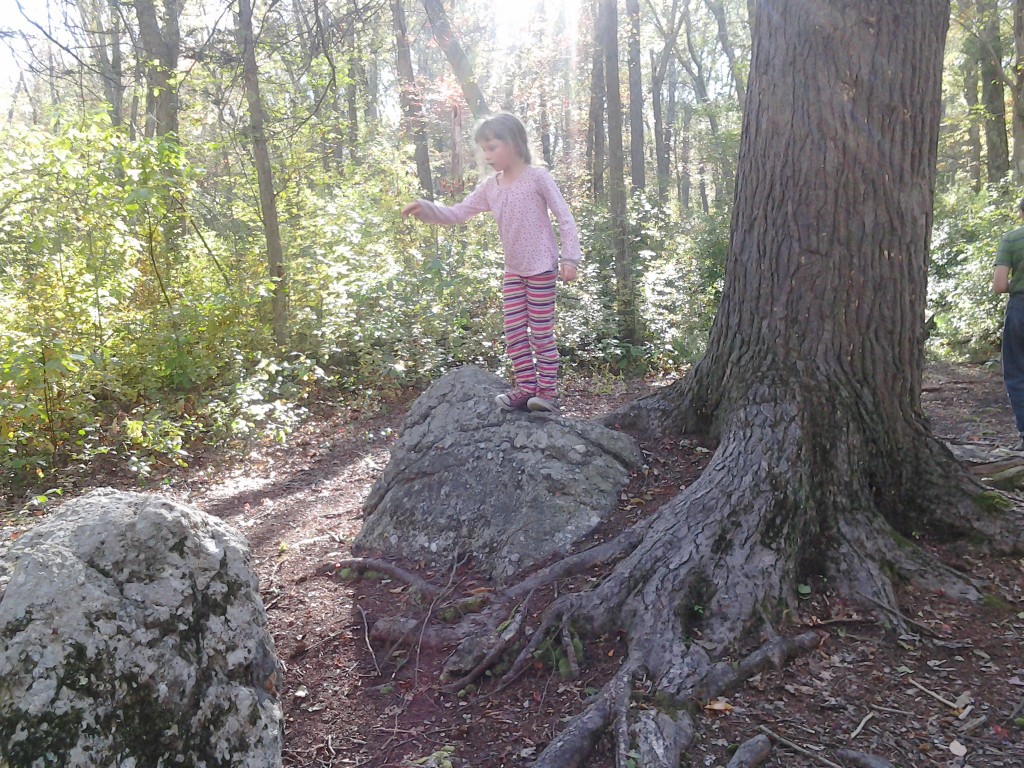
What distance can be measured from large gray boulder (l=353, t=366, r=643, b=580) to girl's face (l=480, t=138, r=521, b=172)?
1515 millimetres

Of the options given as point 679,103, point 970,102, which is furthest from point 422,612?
point 679,103

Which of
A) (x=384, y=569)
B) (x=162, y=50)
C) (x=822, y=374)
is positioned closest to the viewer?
(x=822, y=374)

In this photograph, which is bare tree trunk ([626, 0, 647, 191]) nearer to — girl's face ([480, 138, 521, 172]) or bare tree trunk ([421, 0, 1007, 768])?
girl's face ([480, 138, 521, 172])

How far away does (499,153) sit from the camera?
4.19 meters

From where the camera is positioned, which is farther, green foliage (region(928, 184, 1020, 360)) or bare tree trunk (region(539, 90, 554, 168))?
bare tree trunk (region(539, 90, 554, 168))

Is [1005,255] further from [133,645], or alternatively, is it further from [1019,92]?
[1019,92]

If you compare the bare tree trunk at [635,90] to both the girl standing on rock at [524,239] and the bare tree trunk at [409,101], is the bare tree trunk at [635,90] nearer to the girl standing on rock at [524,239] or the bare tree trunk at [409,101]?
the bare tree trunk at [409,101]

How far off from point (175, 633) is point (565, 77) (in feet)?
114

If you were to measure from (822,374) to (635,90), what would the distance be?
680 inches

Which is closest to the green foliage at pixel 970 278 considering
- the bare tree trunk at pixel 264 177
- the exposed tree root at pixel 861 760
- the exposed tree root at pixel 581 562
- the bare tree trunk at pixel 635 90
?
the bare tree trunk at pixel 635 90

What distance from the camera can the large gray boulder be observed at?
12.2ft

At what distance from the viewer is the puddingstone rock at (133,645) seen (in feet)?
6.61

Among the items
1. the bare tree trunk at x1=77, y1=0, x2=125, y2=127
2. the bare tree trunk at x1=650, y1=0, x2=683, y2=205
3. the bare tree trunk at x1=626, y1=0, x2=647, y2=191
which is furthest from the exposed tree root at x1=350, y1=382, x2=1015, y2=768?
the bare tree trunk at x1=650, y1=0, x2=683, y2=205

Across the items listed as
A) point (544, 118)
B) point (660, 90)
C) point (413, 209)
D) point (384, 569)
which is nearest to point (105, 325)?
point (413, 209)
